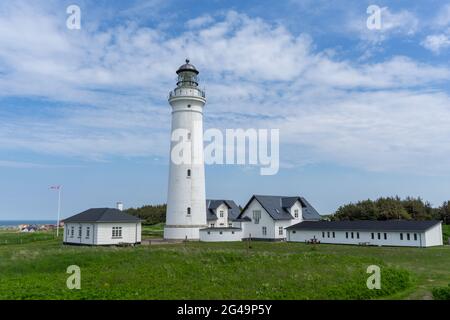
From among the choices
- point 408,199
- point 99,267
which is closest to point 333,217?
point 408,199

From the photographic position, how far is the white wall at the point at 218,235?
40531 mm

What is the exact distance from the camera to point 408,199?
56.2 metres

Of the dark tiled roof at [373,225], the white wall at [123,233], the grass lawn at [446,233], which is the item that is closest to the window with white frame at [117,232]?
the white wall at [123,233]

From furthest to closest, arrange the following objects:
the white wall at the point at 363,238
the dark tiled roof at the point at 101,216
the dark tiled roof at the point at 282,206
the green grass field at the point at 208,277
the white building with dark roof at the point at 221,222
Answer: the dark tiled roof at the point at 282,206
the white building with dark roof at the point at 221,222
the white wall at the point at 363,238
the dark tiled roof at the point at 101,216
the green grass field at the point at 208,277

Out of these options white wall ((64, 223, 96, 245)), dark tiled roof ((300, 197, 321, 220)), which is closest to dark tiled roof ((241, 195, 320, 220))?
dark tiled roof ((300, 197, 321, 220))

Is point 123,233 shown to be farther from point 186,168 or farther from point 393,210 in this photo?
point 393,210

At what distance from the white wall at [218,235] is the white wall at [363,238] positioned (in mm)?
6169

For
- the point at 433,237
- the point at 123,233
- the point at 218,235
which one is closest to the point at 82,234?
the point at 123,233

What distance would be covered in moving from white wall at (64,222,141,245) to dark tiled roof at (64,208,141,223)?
415 mm

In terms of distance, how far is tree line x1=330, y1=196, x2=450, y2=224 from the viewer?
51031 mm

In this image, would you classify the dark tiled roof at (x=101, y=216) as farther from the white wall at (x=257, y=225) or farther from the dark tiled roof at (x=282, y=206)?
the dark tiled roof at (x=282, y=206)

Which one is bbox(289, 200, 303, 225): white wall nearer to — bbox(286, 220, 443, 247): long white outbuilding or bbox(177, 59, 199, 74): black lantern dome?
bbox(286, 220, 443, 247): long white outbuilding
